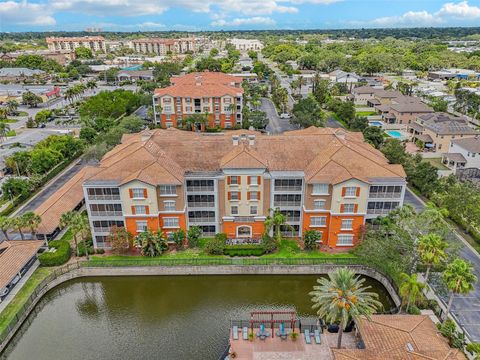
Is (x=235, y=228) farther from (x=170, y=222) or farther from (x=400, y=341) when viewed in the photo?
(x=400, y=341)

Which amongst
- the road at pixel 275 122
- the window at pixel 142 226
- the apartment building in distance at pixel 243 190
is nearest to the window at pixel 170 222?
the apartment building in distance at pixel 243 190

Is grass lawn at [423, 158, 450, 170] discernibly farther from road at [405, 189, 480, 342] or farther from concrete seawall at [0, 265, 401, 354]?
concrete seawall at [0, 265, 401, 354]

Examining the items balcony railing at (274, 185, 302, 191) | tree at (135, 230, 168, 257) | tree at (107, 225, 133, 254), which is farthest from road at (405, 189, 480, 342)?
tree at (107, 225, 133, 254)

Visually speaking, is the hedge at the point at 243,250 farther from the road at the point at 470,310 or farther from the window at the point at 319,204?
the road at the point at 470,310

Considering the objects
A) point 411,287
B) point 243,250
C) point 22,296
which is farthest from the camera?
point 243,250

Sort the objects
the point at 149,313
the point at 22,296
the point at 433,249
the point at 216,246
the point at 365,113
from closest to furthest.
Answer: the point at 433,249 → the point at 22,296 → the point at 149,313 → the point at 216,246 → the point at 365,113

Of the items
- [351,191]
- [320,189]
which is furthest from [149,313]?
[351,191]
